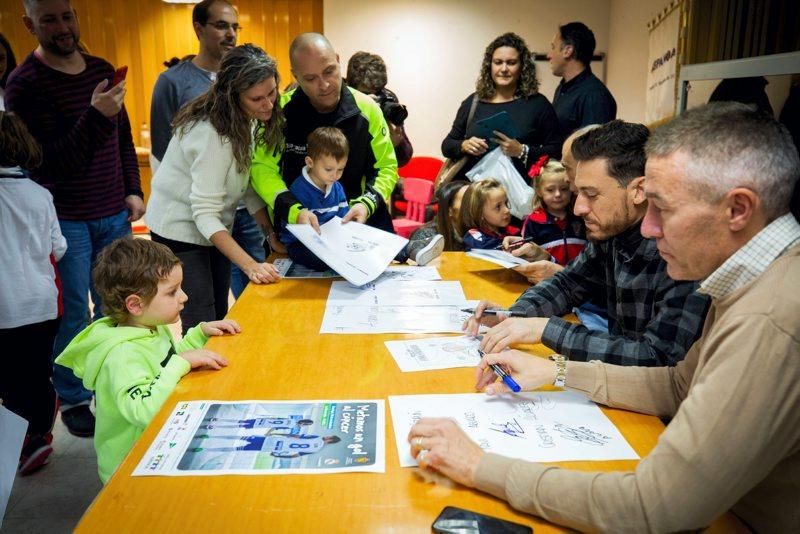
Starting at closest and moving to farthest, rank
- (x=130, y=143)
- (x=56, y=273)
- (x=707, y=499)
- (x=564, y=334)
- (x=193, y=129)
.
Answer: (x=707, y=499) → (x=564, y=334) → (x=193, y=129) → (x=56, y=273) → (x=130, y=143)

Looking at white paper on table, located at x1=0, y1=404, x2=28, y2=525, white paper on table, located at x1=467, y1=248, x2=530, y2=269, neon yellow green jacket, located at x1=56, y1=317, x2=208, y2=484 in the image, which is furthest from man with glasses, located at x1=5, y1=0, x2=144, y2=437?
white paper on table, located at x1=467, y1=248, x2=530, y2=269

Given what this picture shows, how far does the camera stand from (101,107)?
2.43 m

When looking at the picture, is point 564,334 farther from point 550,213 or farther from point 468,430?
point 550,213

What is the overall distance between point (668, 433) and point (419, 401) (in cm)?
52

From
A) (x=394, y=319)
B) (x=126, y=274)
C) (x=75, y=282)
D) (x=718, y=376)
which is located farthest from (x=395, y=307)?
(x=75, y=282)

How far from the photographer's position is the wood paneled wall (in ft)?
21.5

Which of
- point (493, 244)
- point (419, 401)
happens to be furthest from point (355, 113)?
point (419, 401)

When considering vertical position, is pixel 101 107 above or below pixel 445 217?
above

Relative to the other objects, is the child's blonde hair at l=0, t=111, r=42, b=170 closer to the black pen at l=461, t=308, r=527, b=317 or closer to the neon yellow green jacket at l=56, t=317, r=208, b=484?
the neon yellow green jacket at l=56, t=317, r=208, b=484

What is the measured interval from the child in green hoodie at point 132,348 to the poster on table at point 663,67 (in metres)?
3.44

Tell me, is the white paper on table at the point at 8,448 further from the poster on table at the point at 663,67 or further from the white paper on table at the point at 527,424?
the poster on table at the point at 663,67

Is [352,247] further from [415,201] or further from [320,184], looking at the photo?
[415,201]
